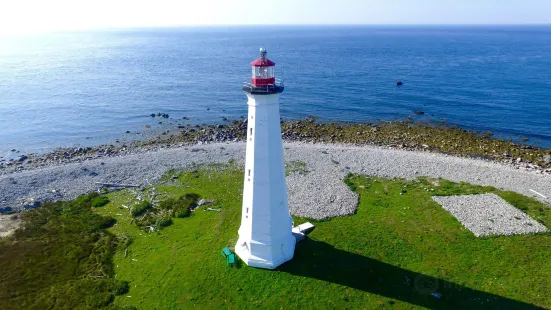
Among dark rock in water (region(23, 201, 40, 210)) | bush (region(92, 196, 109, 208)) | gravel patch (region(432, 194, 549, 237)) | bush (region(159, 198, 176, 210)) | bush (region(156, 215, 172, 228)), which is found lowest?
dark rock in water (region(23, 201, 40, 210))

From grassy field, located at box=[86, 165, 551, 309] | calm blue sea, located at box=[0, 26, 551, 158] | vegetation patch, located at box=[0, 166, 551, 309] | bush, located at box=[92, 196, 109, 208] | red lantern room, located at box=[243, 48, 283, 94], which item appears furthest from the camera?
calm blue sea, located at box=[0, 26, 551, 158]

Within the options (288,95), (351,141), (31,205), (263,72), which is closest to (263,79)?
(263,72)

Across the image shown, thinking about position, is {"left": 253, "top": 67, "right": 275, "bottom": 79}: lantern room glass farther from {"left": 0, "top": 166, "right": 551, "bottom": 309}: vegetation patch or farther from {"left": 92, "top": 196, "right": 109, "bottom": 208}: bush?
{"left": 92, "top": 196, "right": 109, "bottom": 208}: bush

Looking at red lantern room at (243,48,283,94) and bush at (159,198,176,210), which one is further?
bush at (159,198,176,210)

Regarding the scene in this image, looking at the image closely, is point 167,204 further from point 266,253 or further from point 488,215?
point 488,215

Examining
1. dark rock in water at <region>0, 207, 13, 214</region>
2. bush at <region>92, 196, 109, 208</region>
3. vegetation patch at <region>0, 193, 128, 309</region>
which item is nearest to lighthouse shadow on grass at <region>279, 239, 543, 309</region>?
vegetation patch at <region>0, 193, 128, 309</region>

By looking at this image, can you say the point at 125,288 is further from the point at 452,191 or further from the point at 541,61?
the point at 541,61

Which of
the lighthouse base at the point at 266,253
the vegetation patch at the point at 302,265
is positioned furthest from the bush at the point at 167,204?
the lighthouse base at the point at 266,253
